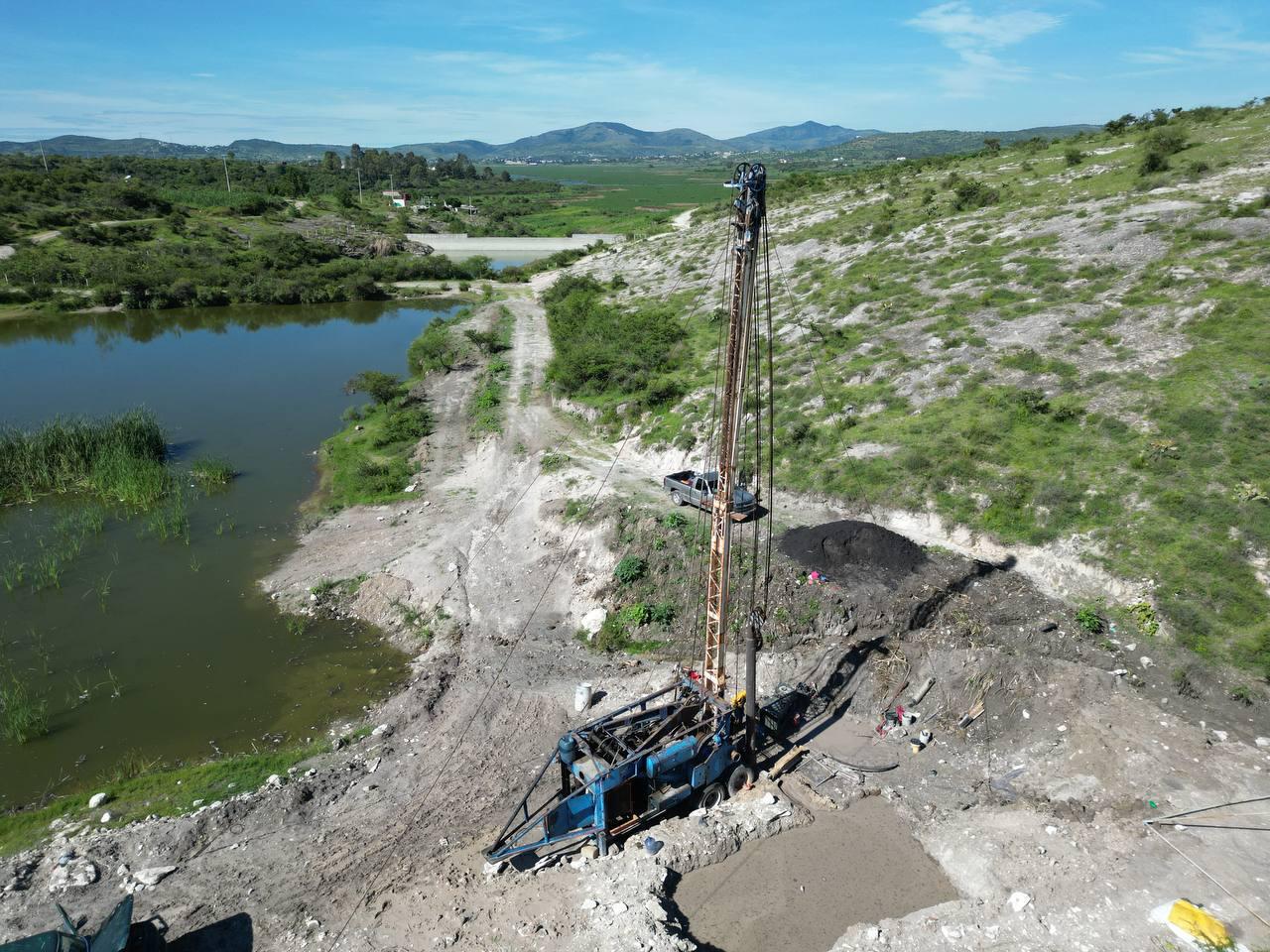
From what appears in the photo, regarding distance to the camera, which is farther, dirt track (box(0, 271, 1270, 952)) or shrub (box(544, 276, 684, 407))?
shrub (box(544, 276, 684, 407))

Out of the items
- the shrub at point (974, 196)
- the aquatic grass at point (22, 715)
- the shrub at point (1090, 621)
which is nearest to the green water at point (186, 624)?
the aquatic grass at point (22, 715)

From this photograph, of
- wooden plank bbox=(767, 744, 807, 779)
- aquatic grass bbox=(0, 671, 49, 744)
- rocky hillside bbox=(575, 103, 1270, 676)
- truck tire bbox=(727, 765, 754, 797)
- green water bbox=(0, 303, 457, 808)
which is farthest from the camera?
rocky hillside bbox=(575, 103, 1270, 676)

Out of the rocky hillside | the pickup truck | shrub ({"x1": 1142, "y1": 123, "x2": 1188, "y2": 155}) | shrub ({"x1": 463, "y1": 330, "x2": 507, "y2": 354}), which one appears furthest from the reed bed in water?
shrub ({"x1": 1142, "y1": 123, "x2": 1188, "y2": 155})

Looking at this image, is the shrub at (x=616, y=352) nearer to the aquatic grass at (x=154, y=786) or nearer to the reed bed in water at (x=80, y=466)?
the reed bed in water at (x=80, y=466)

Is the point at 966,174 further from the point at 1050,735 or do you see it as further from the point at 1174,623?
the point at 1050,735

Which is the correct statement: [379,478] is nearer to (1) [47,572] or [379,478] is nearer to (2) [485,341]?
(1) [47,572]

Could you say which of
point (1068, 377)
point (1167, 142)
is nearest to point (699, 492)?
point (1068, 377)

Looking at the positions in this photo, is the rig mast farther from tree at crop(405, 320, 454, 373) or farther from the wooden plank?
tree at crop(405, 320, 454, 373)
